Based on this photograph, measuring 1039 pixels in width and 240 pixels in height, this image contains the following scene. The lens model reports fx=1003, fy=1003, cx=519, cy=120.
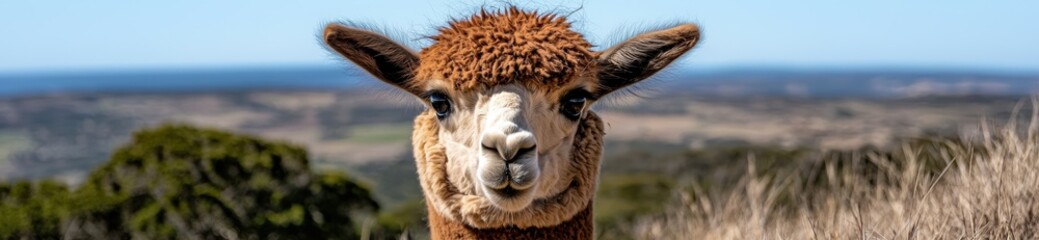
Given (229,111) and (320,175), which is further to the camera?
(229,111)

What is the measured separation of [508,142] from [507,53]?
0.55 meters

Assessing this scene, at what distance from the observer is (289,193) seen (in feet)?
41.7

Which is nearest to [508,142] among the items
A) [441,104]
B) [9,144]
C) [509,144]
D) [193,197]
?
[509,144]

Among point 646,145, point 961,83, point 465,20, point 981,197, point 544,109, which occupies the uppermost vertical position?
point 465,20

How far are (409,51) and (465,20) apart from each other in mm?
309

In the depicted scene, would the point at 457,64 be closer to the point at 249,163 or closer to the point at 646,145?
the point at 249,163

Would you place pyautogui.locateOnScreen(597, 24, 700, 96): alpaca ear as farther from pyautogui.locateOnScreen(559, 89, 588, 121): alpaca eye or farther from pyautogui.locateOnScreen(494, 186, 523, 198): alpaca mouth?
pyautogui.locateOnScreen(494, 186, 523, 198): alpaca mouth

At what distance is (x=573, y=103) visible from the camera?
15.3ft

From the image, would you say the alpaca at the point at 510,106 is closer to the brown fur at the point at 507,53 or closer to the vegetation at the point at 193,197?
the brown fur at the point at 507,53

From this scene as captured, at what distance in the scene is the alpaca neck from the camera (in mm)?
4703

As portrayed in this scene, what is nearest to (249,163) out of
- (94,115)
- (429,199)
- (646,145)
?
(429,199)

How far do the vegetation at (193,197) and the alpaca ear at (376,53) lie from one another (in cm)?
689

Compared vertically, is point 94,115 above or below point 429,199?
below

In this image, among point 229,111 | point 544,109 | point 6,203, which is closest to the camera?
point 544,109
